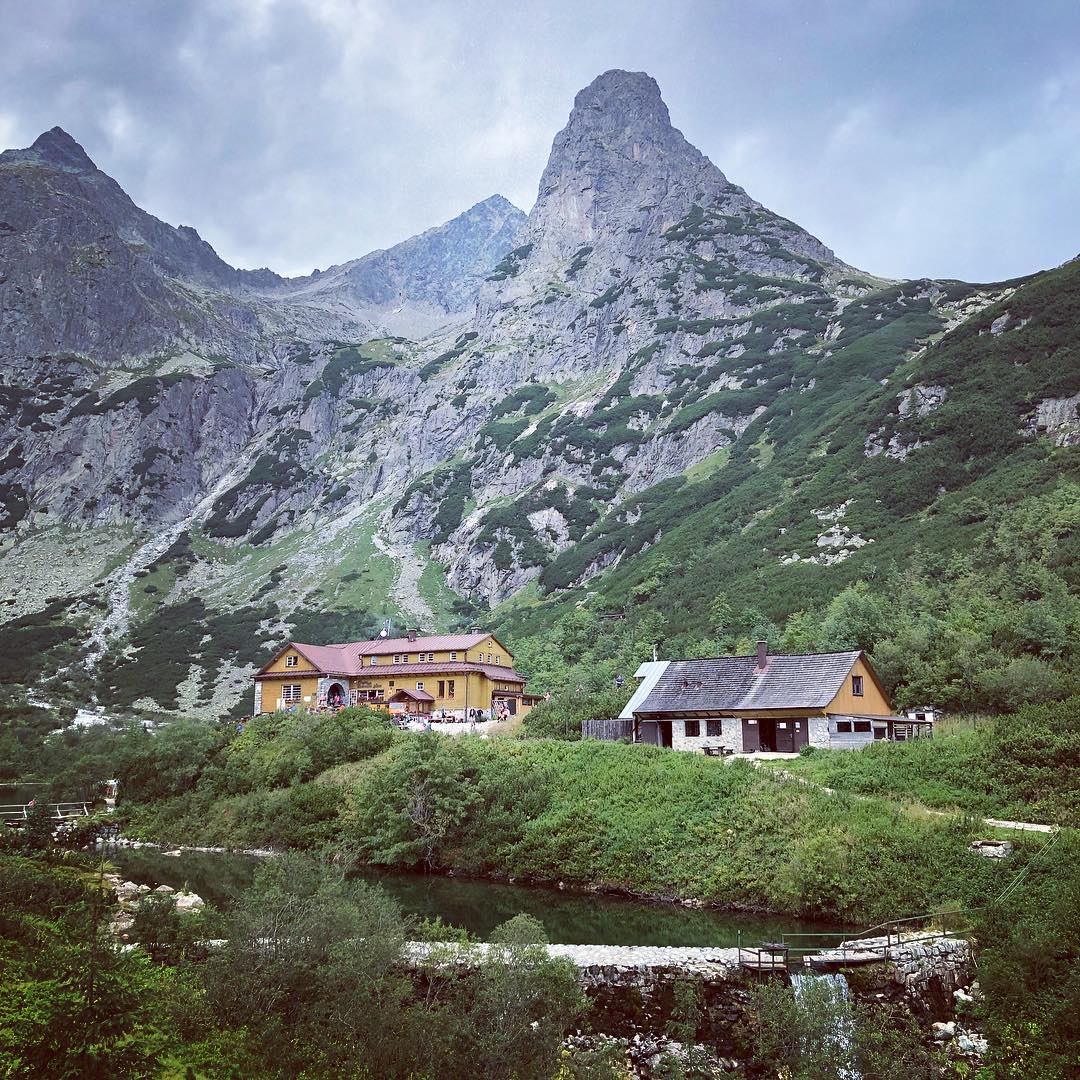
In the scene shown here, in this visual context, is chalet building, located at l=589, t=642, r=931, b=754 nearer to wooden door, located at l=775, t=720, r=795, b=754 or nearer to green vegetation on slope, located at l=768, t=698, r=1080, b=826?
wooden door, located at l=775, t=720, r=795, b=754

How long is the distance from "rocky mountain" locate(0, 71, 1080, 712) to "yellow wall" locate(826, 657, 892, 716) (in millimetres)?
19496

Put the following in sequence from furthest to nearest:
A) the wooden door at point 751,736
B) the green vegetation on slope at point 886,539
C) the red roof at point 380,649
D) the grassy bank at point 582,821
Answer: the red roof at point 380,649 → the green vegetation on slope at point 886,539 → the wooden door at point 751,736 → the grassy bank at point 582,821

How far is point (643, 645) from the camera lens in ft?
199

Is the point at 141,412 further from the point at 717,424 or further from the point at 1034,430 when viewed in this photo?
the point at 1034,430

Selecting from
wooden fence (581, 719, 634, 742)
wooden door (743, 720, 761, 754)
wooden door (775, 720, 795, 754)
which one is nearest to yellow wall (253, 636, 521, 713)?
wooden fence (581, 719, 634, 742)

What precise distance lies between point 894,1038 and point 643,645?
156 ft

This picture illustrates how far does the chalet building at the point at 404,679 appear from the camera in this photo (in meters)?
60.4

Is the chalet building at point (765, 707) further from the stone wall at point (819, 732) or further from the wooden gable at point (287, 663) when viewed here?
the wooden gable at point (287, 663)

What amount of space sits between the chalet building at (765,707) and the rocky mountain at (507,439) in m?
19.2

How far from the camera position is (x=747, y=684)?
41.2 metres

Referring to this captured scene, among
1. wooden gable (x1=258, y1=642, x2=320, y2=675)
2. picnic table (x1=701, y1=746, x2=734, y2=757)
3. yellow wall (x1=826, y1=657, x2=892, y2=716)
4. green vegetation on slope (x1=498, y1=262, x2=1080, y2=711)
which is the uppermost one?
green vegetation on slope (x1=498, y1=262, x2=1080, y2=711)

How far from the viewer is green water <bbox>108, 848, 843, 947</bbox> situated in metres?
22.2

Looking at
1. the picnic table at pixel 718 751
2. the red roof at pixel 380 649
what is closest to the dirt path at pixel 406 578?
the red roof at pixel 380 649

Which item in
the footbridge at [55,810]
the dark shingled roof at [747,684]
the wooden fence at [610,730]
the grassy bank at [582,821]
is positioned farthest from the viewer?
the wooden fence at [610,730]
